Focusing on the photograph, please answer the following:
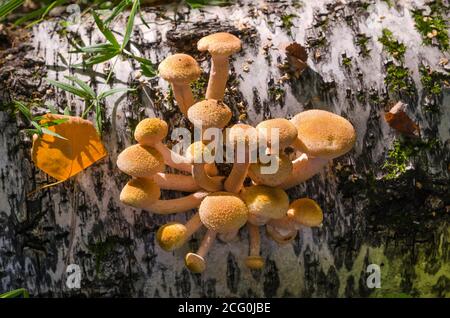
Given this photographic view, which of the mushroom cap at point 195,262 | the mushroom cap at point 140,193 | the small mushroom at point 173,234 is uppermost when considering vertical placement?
the mushroom cap at point 140,193

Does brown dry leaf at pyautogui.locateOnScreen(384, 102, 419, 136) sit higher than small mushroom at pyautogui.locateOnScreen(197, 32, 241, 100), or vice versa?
small mushroom at pyautogui.locateOnScreen(197, 32, 241, 100)

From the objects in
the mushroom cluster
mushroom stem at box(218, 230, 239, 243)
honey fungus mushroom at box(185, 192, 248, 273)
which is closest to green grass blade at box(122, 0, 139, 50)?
the mushroom cluster

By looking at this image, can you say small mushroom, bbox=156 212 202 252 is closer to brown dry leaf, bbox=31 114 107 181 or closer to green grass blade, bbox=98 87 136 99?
brown dry leaf, bbox=31 114 107 181

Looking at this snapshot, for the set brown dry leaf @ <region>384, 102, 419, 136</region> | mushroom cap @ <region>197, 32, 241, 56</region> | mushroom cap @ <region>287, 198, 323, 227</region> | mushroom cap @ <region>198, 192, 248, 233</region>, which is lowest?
mushroom cap @ <region>287, 198, 323, 227</region>

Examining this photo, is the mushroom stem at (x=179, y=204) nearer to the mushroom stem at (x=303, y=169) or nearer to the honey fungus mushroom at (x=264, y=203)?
the honey fungus mushroom at (x=264, y=203)

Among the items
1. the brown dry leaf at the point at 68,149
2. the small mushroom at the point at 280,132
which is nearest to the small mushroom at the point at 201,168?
the small mushroom at the point at 280,132

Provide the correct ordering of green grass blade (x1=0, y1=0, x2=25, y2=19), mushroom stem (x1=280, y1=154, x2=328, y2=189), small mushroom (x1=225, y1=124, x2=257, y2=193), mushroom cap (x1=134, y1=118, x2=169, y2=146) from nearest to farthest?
small mushroom (x1=225, y1=124, x2=257, y2=193)
mushroom cap (x1=134, y1=118, x2=169, y2=146)
mushroom stem (x1=280, y1=154, x2=328, y2=189)
green grass blade (x1=0, y1=0, x2=25, y2=19)
